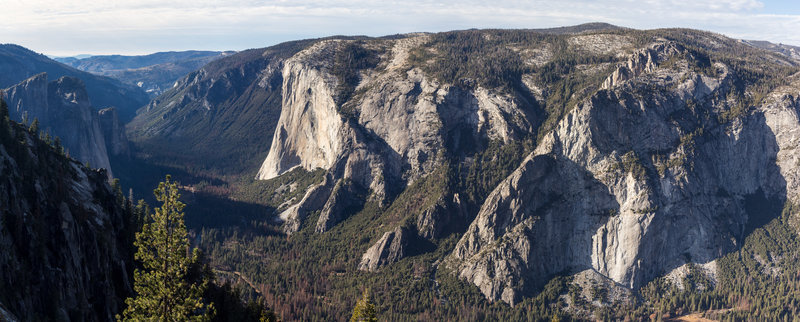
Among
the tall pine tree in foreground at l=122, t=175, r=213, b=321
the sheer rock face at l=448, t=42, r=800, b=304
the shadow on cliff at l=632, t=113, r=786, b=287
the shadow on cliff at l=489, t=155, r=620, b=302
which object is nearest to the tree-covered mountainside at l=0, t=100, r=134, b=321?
the tall pine tree in foreground at l=122, t=175, r=213, b=321

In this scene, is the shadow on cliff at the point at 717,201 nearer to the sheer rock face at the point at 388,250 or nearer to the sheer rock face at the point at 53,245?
the sheer rock face at the point at 388,250

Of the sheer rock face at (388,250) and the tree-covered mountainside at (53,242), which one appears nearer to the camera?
the tree-covered mountainside at (53,242)

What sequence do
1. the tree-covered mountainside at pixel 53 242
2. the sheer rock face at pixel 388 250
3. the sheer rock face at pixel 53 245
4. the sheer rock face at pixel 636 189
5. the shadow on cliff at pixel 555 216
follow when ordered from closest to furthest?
1. the sheer rock face at pixel 53 245
2. the tree-covered mountainside at pixel 53 242
3. the sheer rock face at pixel 636 189
4. the shadow on cliff at pixel 555 216
5. the sheer rock face at pixel 388 250

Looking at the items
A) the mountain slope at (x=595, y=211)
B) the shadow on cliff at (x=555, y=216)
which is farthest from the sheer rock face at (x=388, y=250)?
the shadow on cliff at (x=555, y=216)

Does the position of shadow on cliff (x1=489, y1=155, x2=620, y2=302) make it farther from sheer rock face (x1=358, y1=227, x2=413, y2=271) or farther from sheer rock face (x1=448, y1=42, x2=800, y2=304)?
sheer rock face (x1=358, y1=227, x2=413, y2=271)

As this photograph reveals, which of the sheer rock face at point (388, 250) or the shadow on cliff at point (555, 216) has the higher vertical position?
the shadow on cliff at point (555, 216)

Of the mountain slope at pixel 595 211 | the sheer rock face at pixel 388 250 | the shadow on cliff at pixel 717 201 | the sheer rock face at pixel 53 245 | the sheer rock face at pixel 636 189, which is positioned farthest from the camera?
the sheer rock face at pixel 388 250
